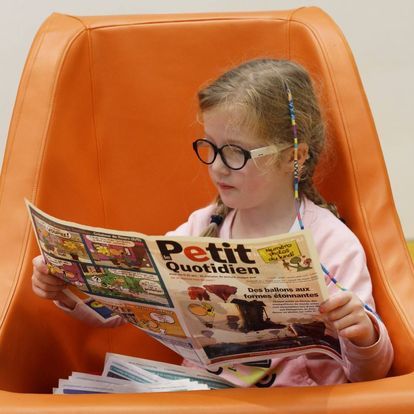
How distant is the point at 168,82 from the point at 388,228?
1.54 ft

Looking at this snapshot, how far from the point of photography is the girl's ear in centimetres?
124

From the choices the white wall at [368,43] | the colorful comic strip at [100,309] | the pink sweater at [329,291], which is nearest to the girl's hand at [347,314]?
the pink sweater at [329,291]

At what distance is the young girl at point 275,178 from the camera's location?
1193 mm

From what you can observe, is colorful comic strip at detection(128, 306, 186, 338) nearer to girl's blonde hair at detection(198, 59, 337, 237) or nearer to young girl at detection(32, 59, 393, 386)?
young girl at detection(32, 59, 393, 386)

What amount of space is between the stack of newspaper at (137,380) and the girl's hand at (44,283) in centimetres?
12

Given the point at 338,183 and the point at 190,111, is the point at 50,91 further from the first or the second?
the point at 338,183

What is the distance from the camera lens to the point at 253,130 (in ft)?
3.92

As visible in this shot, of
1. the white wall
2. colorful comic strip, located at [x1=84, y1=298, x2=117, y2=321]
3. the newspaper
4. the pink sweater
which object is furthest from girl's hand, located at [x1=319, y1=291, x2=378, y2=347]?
the white wall

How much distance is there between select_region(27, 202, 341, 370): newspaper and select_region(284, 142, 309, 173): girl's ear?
27 cm

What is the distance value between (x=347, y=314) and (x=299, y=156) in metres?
0.30

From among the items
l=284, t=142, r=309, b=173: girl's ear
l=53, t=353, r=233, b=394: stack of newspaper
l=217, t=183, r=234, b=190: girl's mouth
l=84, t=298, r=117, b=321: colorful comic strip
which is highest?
l=284, t=142, r=309, b=173: girl's ear

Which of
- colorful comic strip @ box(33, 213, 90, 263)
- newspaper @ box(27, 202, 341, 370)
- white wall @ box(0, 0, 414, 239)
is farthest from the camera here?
white wall @ box(0, 0, 414, 239)

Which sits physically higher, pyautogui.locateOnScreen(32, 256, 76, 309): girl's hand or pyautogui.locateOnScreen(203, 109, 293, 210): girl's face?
pyautogui.locateOnScreen(203, 109, 293, 210): girl's face

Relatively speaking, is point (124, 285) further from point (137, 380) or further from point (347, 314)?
point (347, 314)
